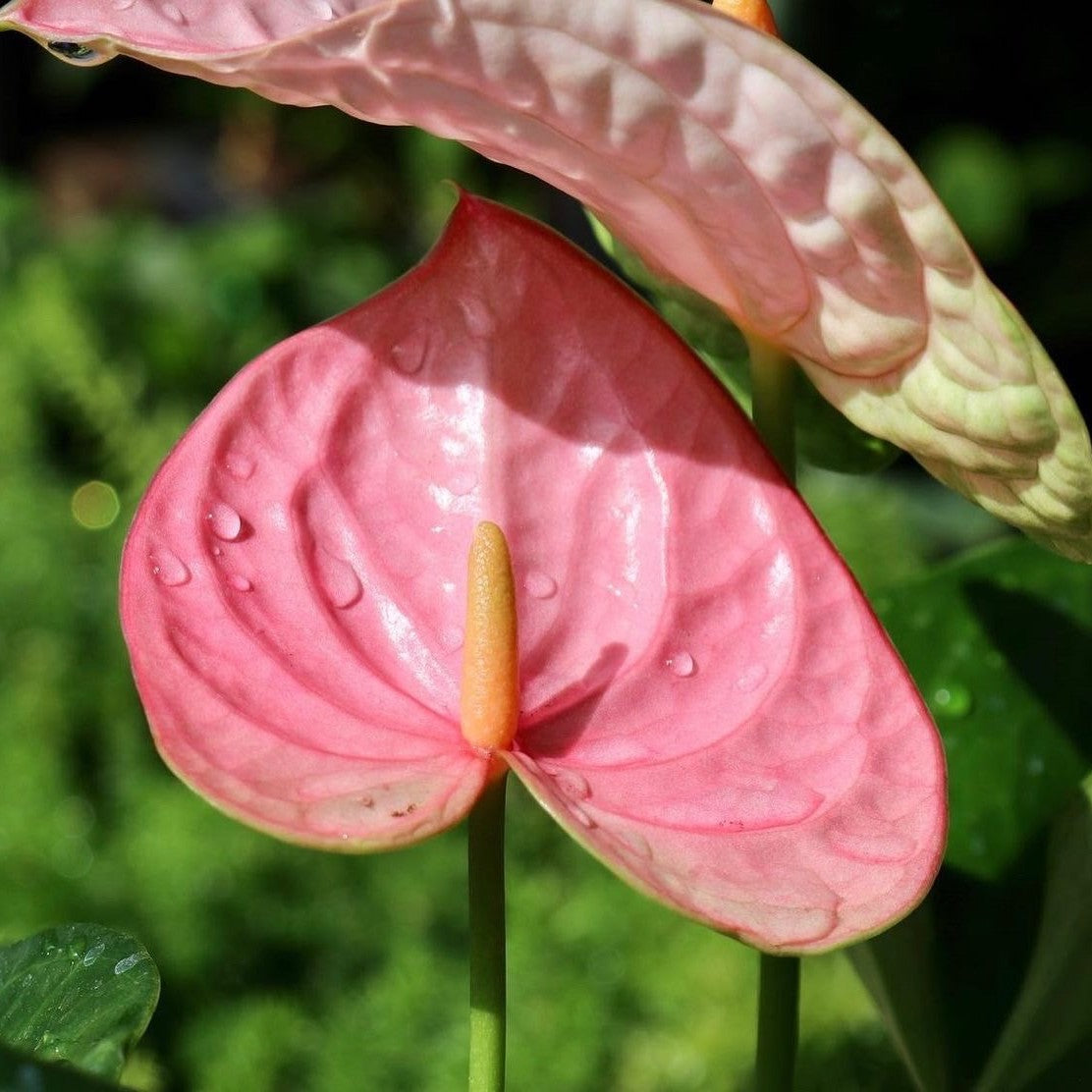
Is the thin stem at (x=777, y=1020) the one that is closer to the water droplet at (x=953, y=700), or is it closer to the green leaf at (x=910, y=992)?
the green leaf at (x=910, y=992)

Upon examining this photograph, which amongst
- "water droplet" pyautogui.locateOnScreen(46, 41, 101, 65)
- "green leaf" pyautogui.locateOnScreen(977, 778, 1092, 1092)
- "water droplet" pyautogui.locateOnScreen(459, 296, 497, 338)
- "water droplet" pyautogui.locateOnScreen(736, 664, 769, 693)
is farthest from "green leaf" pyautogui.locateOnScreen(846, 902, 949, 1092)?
"water droplet" pyautogui.locateOnScreen(46, 41, 101, 65)

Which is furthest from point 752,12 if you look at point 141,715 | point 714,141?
point 141,715

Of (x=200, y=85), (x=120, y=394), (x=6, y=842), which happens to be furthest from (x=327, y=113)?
(x=6, y=842)

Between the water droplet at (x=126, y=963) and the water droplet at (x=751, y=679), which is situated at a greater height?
the water droplet at (x=751, y=679)

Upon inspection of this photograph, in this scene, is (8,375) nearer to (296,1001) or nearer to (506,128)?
(296,1001)

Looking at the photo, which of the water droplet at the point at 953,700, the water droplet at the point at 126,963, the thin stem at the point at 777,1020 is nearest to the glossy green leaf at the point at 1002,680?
the water droplet at the point at 953,700

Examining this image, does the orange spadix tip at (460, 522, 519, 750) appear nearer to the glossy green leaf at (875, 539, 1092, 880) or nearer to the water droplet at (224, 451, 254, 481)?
the water droplet at (224, 451, 254, 481)

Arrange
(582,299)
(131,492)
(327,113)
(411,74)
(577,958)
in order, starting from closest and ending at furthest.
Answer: (411,74) → (582,299) → (577,958) → (131,492) → (327,113)
